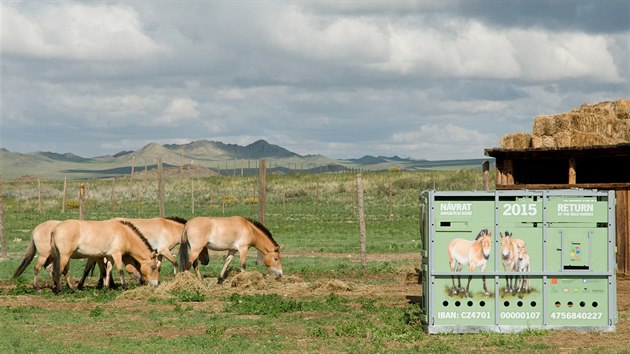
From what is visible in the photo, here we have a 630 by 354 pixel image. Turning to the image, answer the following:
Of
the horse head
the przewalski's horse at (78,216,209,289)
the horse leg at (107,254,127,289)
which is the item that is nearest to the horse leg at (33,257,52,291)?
the horse leg at (107,254,127,289)

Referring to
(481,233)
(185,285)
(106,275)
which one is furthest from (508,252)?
(106,275)

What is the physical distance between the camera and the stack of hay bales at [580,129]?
26.8 meters

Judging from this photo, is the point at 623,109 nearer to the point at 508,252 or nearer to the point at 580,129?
the point at 580,129

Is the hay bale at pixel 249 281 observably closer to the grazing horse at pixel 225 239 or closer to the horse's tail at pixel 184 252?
the grazing horse at pixel 225 239

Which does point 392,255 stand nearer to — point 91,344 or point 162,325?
point 162,325

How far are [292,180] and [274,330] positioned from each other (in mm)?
84270

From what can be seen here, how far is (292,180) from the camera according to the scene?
10181cm

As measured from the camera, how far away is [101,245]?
23656mm

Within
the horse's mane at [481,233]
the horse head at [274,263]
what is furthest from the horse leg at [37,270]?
the horse's mane at [481,233]

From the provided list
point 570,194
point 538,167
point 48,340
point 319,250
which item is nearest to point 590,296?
point 570,194

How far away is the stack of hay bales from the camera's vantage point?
26812mm

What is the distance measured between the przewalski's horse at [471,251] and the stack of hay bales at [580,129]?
34.3 feet

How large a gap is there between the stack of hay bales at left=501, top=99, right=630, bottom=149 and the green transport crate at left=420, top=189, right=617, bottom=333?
9854 millimetres

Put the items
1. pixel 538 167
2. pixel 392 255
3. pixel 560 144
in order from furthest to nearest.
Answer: pixel 392 255 → pixel 538 167 → pixel 560 144
